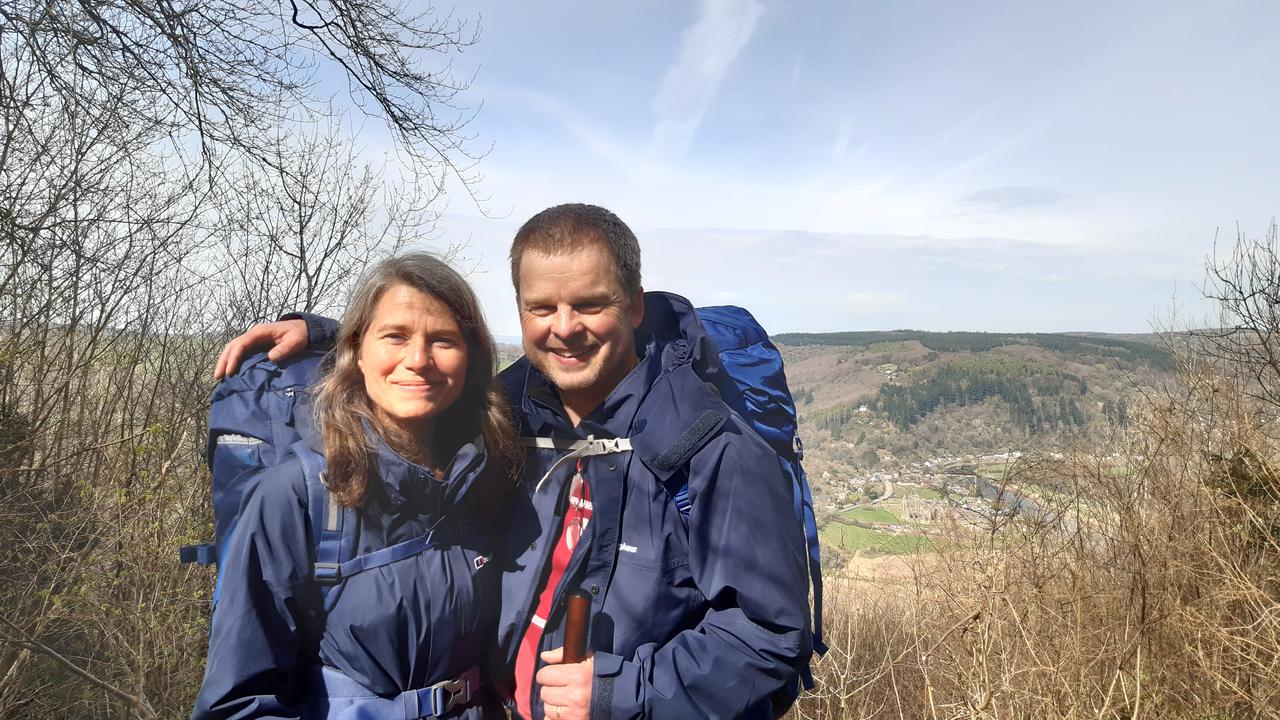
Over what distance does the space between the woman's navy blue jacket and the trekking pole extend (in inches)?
9.5

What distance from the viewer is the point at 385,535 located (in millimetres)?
1562

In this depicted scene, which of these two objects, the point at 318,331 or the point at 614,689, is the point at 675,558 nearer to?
the point at 614,689

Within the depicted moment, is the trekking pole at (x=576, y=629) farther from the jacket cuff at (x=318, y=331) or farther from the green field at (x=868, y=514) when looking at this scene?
the green field at (x=868, y=514)

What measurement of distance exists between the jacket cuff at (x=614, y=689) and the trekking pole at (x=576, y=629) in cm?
6

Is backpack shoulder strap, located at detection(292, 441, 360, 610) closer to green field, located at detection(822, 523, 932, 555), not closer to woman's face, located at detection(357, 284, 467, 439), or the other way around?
woman's face, located at detection(357, 284, 467, 439)

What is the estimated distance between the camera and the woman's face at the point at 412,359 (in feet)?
5.42

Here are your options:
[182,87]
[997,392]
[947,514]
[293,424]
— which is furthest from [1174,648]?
[997,392]

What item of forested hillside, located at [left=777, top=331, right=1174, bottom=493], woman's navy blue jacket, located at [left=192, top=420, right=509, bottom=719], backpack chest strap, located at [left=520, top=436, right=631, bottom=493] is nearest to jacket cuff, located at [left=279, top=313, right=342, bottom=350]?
woman's navy blue jacket, located at [left=192, top=420, right=509, bottom=719]

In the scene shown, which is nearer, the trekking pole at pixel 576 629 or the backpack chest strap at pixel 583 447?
the trekking pole at pixel 576 629

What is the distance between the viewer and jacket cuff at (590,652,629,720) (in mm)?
1480

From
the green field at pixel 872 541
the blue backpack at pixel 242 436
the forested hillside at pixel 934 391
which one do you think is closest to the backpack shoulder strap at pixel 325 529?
the blue backpack at pixel 242 436

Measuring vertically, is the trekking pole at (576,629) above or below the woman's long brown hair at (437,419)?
below

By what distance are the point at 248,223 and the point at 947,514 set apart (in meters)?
9.71

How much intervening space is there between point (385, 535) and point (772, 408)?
112cm
